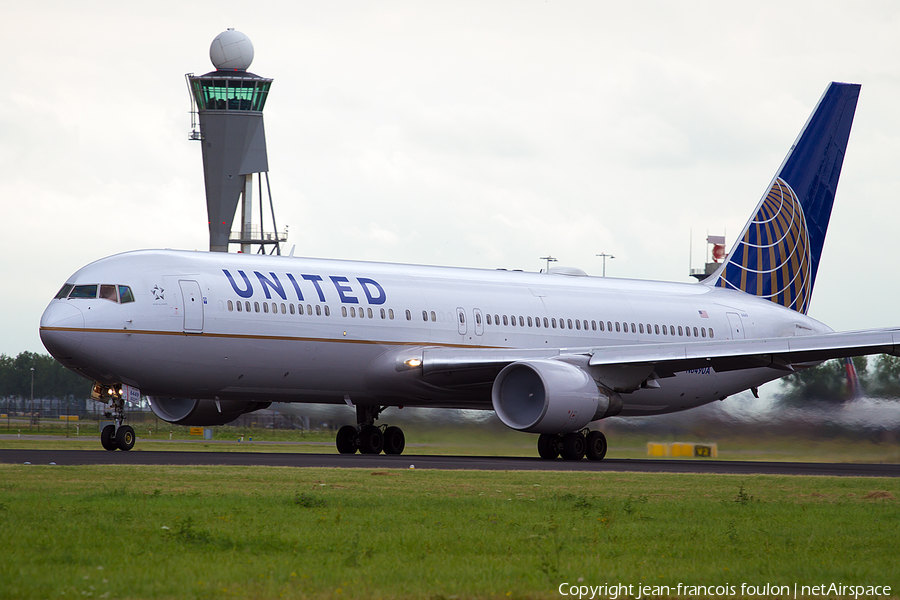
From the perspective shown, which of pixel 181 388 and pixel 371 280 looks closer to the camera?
pixel 181 388

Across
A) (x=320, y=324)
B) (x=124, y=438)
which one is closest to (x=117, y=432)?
(x=124, y=438)

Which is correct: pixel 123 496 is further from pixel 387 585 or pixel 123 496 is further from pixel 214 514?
pixel 387 585

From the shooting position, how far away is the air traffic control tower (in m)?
63.8

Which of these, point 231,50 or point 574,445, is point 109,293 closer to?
point 574,445

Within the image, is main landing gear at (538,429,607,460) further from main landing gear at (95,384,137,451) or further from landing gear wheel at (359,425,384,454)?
main landing gear at (95,384,137,451)

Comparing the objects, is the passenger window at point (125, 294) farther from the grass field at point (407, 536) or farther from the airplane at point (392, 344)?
the grass field at point (407, 536)

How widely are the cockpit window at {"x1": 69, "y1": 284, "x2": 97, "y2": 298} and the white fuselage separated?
0.16 metres

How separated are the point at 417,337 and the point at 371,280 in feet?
5.05

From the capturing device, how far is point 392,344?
80.6 ft

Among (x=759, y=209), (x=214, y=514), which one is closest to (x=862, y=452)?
(x=759, y=209)

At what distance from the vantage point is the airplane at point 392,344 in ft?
71.1

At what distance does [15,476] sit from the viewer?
14109 mm

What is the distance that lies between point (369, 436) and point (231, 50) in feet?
136

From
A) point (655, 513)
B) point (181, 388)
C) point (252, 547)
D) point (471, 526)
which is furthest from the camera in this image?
point (181, 388)
